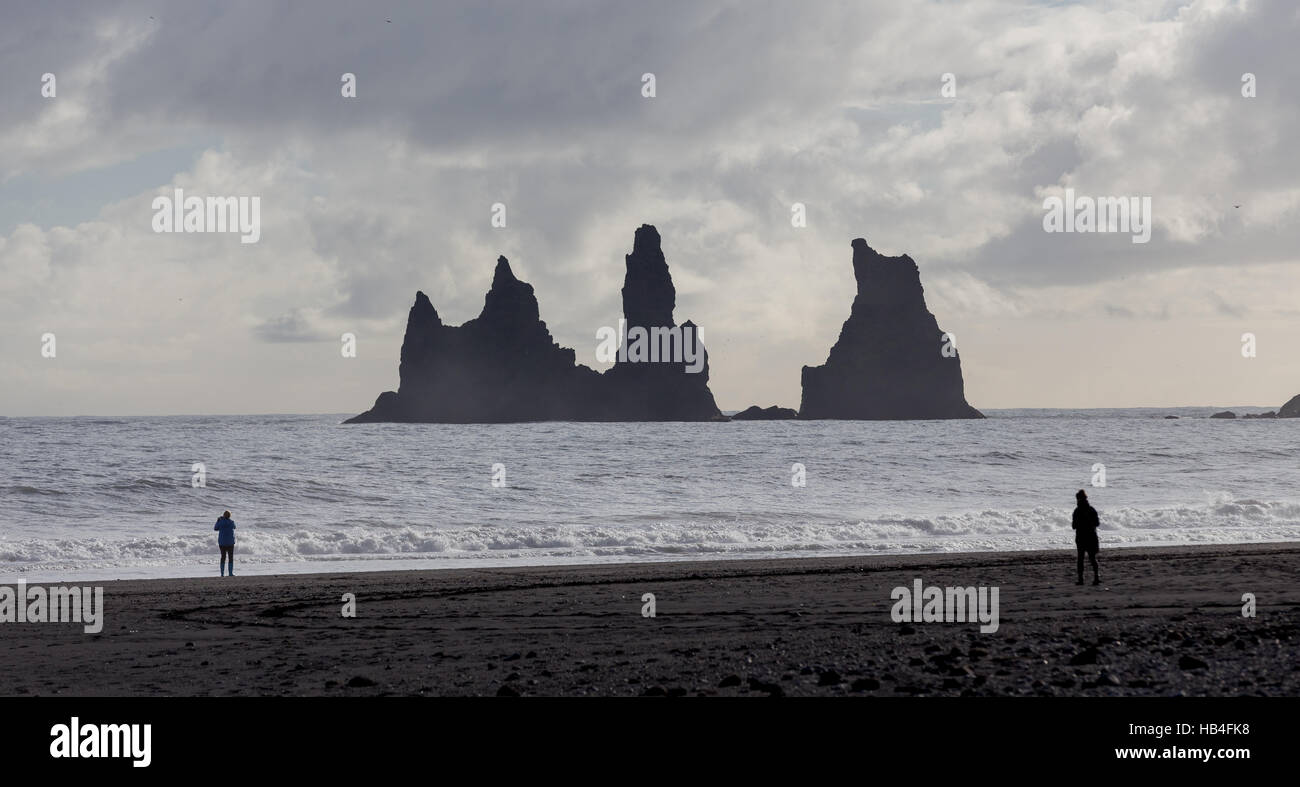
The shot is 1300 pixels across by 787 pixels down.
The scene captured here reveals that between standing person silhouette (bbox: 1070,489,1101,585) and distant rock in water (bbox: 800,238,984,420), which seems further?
distant rock in water (bbox: 800,238,984,420)

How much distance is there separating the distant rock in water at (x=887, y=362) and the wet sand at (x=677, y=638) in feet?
566

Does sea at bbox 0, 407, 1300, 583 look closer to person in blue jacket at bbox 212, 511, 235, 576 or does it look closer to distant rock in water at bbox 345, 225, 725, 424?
person in blue jacket at bbox 212, 511, 235, 576

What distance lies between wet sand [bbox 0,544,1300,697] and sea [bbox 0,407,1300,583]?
22.0ft

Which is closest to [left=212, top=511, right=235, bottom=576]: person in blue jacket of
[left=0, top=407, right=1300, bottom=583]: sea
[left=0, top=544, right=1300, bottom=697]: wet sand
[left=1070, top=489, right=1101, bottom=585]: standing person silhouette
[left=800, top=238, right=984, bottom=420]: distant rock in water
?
[left=0, top=407, right=1300, bottom=583]: sea

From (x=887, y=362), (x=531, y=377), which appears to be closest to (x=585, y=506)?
(x=887, y=362)

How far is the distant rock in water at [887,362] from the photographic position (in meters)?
189

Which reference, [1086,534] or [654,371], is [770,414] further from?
[1086,534]

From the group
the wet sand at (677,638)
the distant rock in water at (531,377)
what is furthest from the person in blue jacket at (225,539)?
the distant rock in water at (531,377)

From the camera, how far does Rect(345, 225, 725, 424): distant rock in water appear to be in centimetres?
18762

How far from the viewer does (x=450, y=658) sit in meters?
10.9

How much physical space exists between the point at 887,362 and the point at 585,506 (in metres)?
161

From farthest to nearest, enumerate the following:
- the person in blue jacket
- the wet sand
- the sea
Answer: the sea < the person in blue jacket < the wet sand
